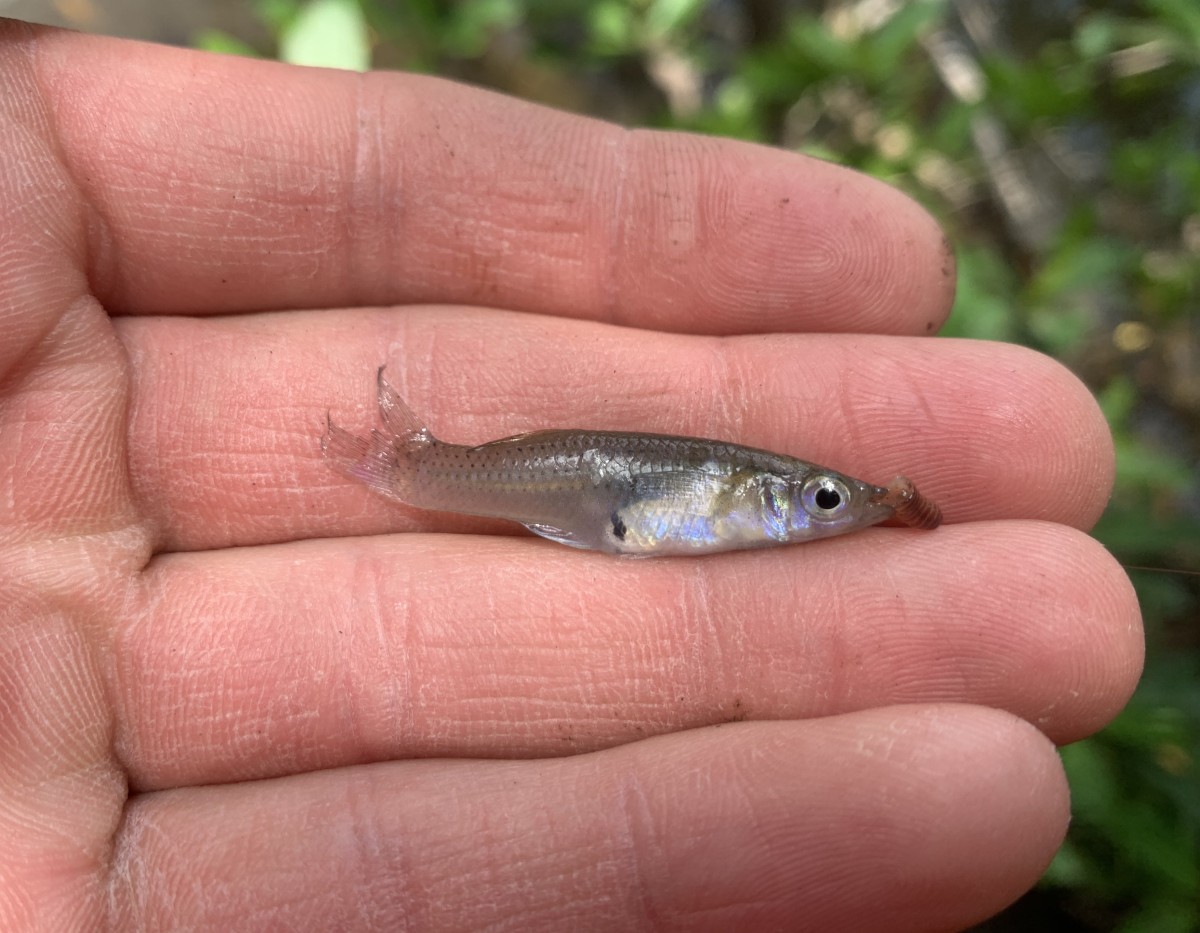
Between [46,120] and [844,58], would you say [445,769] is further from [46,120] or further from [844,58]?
[844,58]

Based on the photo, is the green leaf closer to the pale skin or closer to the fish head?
the pale skin

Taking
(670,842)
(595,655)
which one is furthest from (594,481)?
(670,842)

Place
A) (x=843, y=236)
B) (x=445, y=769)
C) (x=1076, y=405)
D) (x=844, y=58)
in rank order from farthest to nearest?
(x=844, y=58)
(x=843, y=236)
(x=1076, y=405)
(x=445, y=769)

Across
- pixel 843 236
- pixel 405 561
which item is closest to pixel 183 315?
pixel 405 561

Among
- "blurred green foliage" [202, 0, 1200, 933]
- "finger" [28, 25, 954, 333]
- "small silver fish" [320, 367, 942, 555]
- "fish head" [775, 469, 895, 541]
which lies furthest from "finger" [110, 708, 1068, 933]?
"finger" [28, 25, 954, 333]

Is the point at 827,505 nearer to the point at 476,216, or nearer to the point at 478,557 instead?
the point at 478,557

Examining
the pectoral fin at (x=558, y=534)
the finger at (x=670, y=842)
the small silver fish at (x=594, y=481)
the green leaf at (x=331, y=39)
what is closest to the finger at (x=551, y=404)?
the small silver fish at (x=594, y=481)

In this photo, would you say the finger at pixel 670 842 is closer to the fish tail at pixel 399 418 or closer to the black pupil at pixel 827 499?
the black pupil at pixel 827 499
